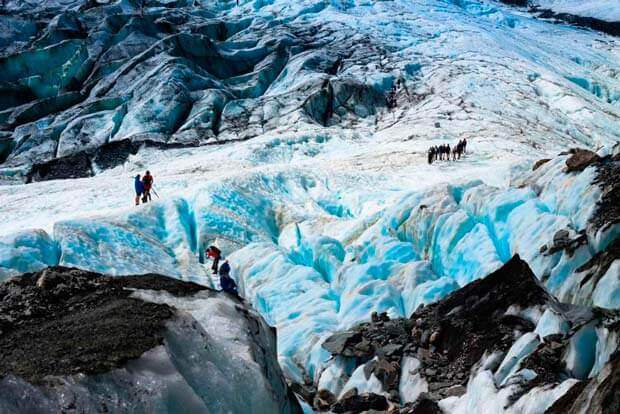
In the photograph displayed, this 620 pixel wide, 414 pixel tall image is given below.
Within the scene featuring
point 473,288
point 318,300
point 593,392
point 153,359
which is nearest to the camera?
point 593,392

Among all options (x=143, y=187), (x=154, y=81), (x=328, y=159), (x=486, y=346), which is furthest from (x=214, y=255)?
(x=154, y=81)

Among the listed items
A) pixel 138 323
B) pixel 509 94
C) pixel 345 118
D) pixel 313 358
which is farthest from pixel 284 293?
pixel 509 94

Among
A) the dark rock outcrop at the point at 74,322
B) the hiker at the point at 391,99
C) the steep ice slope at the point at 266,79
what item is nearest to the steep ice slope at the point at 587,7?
the steep ice slope at the point at 266,79

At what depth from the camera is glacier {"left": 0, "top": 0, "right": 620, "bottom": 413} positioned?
14.2 m

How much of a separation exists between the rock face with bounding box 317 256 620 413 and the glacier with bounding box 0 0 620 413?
8cm

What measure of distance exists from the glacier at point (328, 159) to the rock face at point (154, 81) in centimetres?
29

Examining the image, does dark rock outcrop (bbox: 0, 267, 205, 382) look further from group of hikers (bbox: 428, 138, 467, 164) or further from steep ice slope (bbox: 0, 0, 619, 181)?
steep ice slope (bbox: 0, 0, 619, 181)

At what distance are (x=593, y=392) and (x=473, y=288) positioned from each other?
6.36 metres

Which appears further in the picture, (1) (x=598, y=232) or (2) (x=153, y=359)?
(1) (x=598, y=232)

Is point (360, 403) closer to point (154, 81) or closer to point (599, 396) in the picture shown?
point (599, 396)

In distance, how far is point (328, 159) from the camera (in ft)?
125

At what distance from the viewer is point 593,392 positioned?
5531 millimetres

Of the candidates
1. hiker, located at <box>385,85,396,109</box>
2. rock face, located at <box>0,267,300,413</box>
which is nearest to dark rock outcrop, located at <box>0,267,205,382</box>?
rock face, located at <box>0,267,300,413</box>

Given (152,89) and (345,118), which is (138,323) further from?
(152,89)
